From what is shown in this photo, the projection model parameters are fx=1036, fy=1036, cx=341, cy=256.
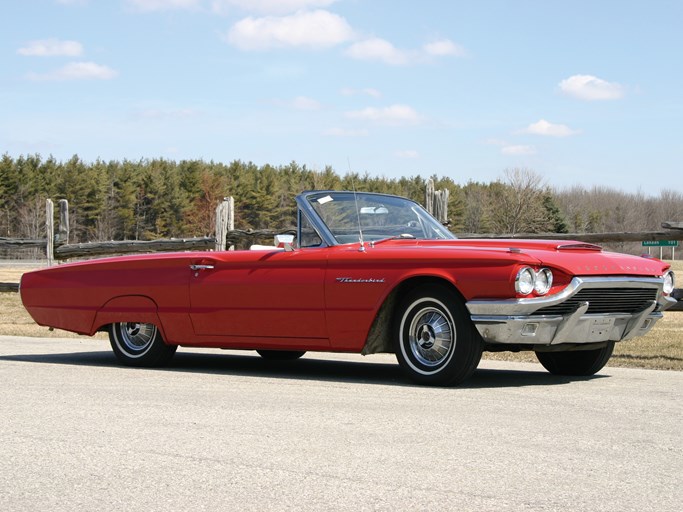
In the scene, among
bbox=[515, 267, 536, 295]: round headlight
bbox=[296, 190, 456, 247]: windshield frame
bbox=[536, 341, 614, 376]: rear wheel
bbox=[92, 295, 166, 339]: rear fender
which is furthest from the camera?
bbox=[92, 295, 166, 339]: rear fender

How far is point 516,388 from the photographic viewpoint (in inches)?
302

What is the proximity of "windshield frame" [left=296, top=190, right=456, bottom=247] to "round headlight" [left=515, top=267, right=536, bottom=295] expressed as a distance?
60.4 inches

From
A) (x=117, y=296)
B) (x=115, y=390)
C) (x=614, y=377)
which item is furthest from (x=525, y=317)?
(x=117, y=296)

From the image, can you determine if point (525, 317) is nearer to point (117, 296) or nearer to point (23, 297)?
point (117, 296)

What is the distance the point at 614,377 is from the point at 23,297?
221 inches

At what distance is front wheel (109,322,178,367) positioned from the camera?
30.3ft

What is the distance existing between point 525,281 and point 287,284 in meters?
1.99

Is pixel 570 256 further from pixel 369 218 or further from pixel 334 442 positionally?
pixel 334 442

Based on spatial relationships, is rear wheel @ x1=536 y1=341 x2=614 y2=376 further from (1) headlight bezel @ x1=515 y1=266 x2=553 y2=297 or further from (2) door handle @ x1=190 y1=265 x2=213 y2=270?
(2) door handle @ x1=190 y1=265 x2=213 y2=270

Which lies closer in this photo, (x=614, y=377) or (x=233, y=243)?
(x=614, y=377)

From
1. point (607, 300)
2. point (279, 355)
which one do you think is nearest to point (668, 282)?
point (607, 300)

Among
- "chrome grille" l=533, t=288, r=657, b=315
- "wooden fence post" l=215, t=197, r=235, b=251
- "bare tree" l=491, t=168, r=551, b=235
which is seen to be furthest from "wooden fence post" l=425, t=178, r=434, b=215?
"bare tree" l=491, t=168, r=551, b=235

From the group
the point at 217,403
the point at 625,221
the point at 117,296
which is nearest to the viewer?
the point at 217,403

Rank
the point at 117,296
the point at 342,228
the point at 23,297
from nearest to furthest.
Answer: the point at 342,228 → the point at 117,296 → the point at 23,297
